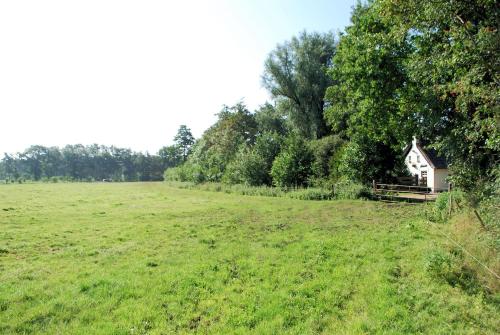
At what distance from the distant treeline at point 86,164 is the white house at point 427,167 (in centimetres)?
8105

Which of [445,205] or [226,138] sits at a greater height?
[226,138]

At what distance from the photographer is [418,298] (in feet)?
18.9

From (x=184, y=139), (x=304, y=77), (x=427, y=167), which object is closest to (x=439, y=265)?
(x=304, y=77)

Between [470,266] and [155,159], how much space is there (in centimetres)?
12264

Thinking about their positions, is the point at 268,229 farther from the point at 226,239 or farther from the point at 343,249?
the point at 343,249

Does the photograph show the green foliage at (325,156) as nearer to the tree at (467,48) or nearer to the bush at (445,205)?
the bush at (445,205)

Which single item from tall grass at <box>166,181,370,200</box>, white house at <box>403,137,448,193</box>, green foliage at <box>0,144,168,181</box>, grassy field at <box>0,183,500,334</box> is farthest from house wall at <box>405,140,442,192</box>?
green foliage at <box>0,144,168,181</box>

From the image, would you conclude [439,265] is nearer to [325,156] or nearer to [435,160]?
[325,156]

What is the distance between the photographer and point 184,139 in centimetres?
8506

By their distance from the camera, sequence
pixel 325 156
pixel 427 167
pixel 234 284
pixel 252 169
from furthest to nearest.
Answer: pixel 427 167 → pixel 252 169 → pixel 325 156 → pixel 234 284

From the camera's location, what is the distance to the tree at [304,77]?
3369cm

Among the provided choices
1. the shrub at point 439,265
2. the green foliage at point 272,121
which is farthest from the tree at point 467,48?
the green foliage at point 272,121

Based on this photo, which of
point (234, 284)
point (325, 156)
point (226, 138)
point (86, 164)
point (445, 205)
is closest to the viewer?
point (234, 284)

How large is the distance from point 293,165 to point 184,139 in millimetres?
61300
